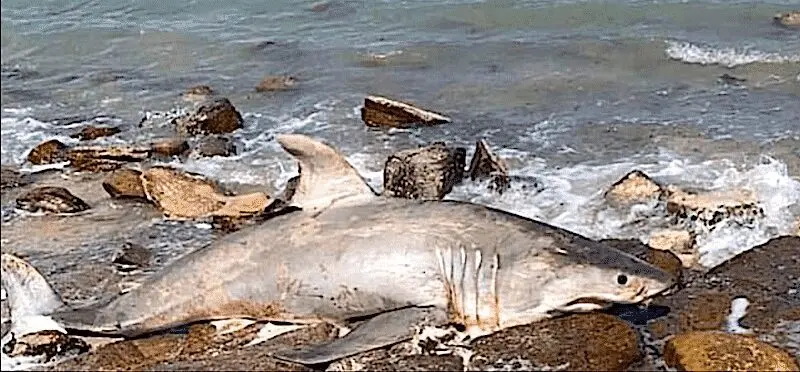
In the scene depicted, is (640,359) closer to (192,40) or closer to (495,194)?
(495,194)

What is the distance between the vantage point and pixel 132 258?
30.9 feet

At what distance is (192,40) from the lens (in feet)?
65.9

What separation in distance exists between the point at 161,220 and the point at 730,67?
29.4ft

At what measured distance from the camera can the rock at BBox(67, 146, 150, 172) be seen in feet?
40.1

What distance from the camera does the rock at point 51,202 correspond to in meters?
10.8

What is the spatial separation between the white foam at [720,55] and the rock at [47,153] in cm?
863

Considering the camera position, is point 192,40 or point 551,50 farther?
point 192,40

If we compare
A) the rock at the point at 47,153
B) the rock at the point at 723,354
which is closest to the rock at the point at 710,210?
the rock at the point at 723,354

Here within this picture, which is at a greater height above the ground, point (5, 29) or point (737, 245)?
point (5, 29)

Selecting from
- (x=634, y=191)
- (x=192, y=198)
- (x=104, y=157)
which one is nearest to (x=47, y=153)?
(x=104, y=157)

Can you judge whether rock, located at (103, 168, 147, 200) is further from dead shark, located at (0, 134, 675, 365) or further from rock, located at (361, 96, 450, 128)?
dead shark, located at (0, 134, 675, 365)

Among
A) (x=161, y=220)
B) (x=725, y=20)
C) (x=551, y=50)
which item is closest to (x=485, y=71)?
(x=551, y=50)

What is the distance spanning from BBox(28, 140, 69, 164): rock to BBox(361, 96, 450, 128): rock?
11.2 feet

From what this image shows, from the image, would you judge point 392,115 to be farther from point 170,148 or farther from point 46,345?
point 46,345
